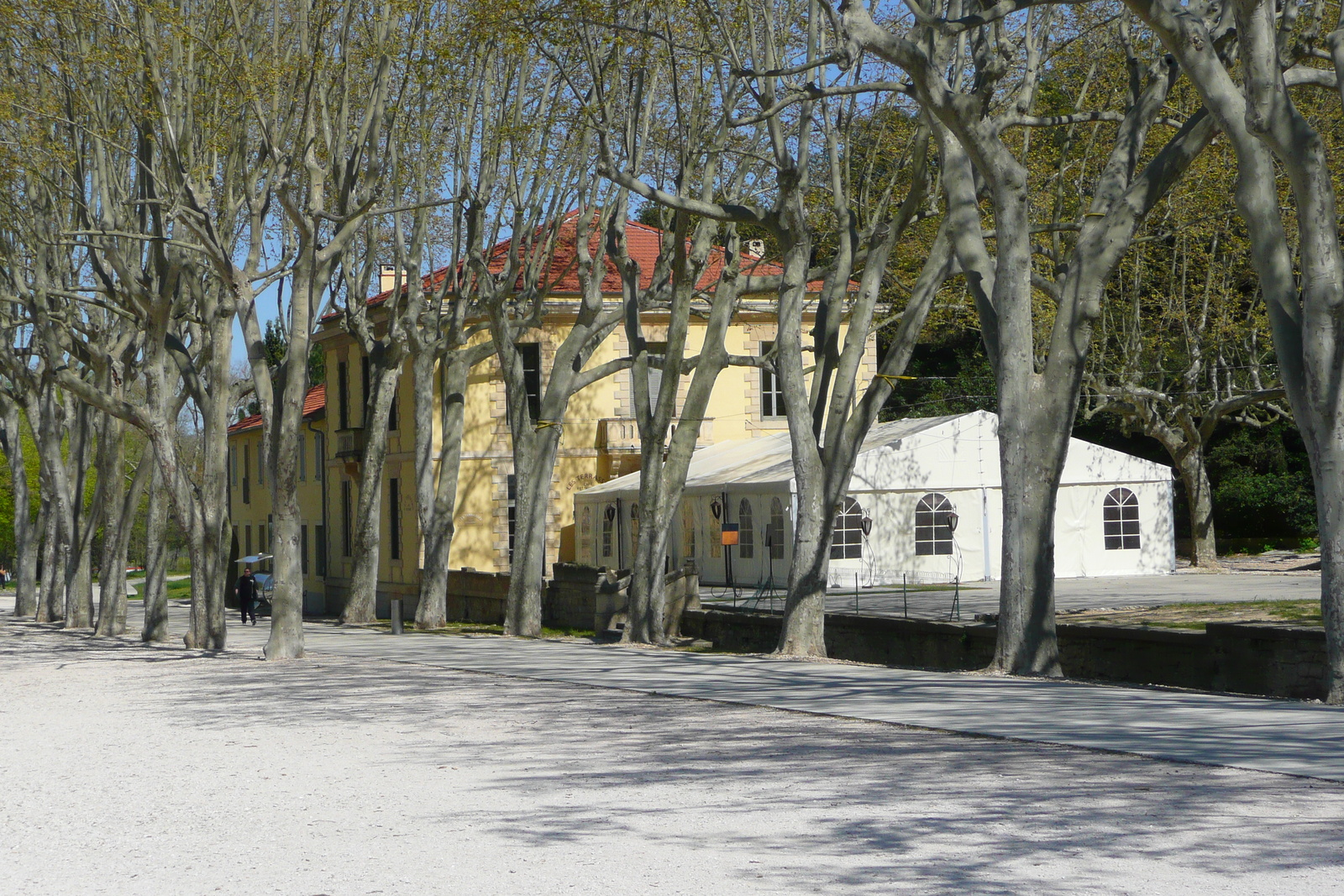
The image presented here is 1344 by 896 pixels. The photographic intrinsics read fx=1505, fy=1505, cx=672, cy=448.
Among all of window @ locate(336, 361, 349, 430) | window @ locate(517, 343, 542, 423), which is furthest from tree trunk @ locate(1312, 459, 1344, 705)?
window @ locate(336, 361, 349, 430)

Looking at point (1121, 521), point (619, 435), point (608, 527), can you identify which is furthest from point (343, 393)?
point (1121, 521)

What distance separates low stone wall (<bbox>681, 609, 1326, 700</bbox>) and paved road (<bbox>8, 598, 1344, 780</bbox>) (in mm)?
2069

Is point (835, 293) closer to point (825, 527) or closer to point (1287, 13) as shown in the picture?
point (825, 527)

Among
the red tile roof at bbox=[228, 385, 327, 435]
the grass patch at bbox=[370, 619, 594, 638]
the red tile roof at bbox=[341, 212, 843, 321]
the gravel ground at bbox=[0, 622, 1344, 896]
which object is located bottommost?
the gravel ground at bbox=[0, 622, 1344, 896]

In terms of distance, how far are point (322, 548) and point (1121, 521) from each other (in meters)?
25.2

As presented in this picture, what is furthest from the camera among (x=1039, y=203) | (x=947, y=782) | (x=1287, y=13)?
(x=1039, y=203)

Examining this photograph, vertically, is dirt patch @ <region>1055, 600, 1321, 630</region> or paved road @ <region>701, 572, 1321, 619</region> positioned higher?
paved road @ <region>701, 572, 1321, 619</region>

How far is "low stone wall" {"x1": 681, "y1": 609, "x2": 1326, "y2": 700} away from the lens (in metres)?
14.2

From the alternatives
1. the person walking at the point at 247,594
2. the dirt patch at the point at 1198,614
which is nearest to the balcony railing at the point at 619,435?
the person walking at the point at 247,594

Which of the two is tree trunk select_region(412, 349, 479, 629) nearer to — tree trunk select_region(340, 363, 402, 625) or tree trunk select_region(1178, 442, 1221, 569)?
tree trunk select_region(340, 363, 402, 625)

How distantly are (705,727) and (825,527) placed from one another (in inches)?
262

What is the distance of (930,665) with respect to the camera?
18.8m

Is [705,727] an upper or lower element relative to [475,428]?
lower

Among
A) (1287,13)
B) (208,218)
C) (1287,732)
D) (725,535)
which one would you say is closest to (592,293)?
(725,535)
